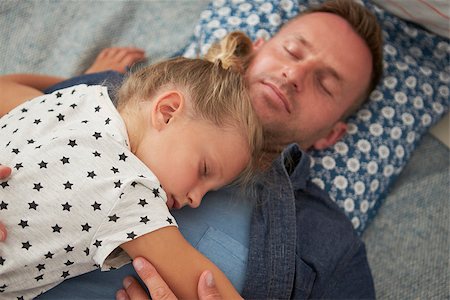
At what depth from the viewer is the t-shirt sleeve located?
0.91 m

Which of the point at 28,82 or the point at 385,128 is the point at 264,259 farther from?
the point at 28,82

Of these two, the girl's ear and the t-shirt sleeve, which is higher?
the girl's ear

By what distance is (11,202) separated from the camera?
930mm

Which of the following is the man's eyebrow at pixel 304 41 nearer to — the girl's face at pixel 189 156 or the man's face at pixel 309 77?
the man's face at pixel 309 77

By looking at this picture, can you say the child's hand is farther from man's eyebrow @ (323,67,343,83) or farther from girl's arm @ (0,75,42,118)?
man's eyebrow @ (323,67,343,83)

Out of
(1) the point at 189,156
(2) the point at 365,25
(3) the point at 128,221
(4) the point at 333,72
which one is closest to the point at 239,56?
(4) the point at 333,72

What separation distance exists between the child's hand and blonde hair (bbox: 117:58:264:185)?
42cm

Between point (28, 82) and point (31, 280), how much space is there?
26.1 inches

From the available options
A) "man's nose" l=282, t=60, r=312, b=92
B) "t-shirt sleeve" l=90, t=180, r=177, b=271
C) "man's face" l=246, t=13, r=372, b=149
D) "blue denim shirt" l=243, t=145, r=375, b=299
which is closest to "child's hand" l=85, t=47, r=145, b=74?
"man's face" l=246, t=13, r=372, b=149

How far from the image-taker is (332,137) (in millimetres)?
1534

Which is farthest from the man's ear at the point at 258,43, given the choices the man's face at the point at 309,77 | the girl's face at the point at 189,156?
the girl's face at the point at 189,156

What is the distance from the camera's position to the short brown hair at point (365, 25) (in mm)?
1544

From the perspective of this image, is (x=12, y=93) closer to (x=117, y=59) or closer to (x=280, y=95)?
Answer: (x=117, y=59)

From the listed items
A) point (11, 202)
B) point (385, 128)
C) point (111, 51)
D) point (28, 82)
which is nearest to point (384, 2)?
point (385, 128)
